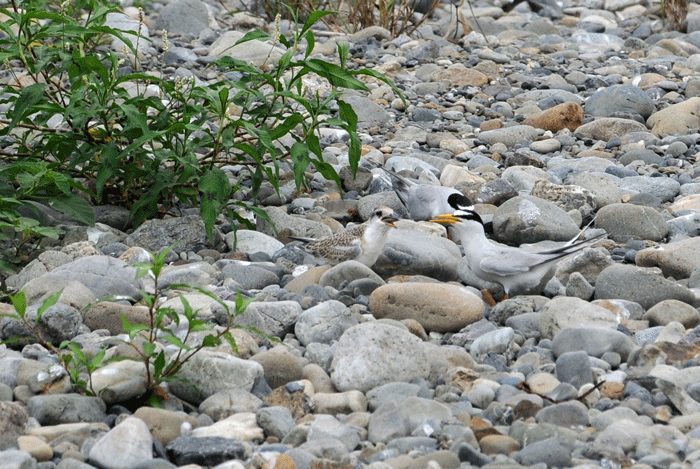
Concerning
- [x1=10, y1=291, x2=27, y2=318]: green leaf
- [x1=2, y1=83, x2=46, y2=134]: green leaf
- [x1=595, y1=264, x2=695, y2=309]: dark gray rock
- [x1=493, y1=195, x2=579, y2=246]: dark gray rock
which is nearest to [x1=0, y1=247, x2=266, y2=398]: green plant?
[x1=10, y1=291, x2=27, y2=318]: green leaf

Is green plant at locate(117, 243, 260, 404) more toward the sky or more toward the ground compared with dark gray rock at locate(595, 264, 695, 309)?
more toward the sky

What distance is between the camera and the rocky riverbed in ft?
9.10

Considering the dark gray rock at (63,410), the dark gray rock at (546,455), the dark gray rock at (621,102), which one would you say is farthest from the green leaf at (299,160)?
the dark gray rock at (621,102)

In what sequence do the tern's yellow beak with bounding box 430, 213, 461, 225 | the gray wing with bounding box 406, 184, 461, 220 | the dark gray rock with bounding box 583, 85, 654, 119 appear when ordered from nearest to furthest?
the tern's yellow beak with bounding box 430, 213, 461, 225 → the gray wing with bounding box 406, 184, 461, 220 → the dark gray rock with bounding box 583, 85, 654, 119

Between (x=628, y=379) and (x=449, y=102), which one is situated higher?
(x=628, y=379)

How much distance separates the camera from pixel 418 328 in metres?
3.80

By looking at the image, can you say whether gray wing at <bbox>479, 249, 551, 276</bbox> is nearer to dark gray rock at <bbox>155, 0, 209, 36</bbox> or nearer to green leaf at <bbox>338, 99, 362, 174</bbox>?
green leaf at <bbox>338, 99, 362, 174</bbox>

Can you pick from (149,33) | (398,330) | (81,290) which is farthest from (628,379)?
(149,33)

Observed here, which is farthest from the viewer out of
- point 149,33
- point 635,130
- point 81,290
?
point 149,33

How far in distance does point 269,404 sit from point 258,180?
208cm

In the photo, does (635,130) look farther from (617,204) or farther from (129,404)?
(129,404)

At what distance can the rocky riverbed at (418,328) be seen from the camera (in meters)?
2.77

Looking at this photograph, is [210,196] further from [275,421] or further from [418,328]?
[275,421]

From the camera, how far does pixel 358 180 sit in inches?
245
